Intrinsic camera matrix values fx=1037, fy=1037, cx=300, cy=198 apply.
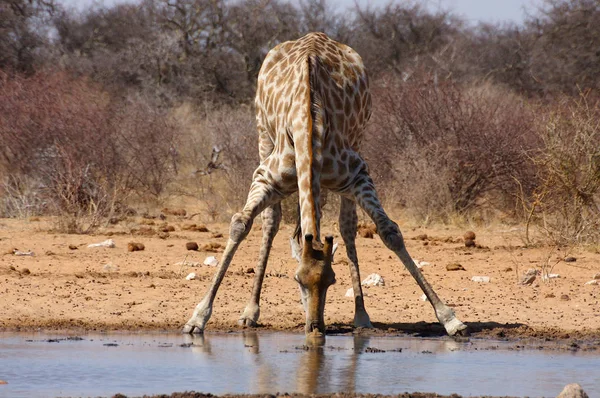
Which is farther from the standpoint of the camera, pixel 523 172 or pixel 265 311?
pixel 523 172

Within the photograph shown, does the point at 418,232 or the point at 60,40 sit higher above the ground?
the point at 60,40

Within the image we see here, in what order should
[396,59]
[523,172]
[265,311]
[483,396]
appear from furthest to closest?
[396,59] → [523,172] → [265,311] → [483,396]

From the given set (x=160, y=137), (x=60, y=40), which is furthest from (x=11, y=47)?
(x=160, y=137)

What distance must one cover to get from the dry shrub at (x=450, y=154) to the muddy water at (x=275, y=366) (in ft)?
25.0

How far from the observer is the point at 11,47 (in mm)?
27703

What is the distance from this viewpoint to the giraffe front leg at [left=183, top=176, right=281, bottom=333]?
24.3ft

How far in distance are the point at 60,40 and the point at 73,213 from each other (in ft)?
79.9

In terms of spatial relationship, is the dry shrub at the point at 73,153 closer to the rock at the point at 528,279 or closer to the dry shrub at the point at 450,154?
the dry shrub at the point at 450,154

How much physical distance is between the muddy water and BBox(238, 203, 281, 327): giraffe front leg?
495 mm

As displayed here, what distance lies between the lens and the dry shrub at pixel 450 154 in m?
14.8

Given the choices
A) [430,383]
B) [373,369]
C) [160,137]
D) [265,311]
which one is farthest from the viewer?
[160,137]

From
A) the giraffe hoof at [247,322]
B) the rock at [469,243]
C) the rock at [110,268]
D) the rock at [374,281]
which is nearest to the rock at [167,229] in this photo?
the rock at [110,268]

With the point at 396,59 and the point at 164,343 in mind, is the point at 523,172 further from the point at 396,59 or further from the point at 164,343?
the point at 396,59

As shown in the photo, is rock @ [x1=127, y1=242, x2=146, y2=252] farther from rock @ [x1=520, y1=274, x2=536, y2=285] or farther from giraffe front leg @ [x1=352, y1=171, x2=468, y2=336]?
giraffe front leg @ [x1=352, y1=171, x2=468, y2=336]
